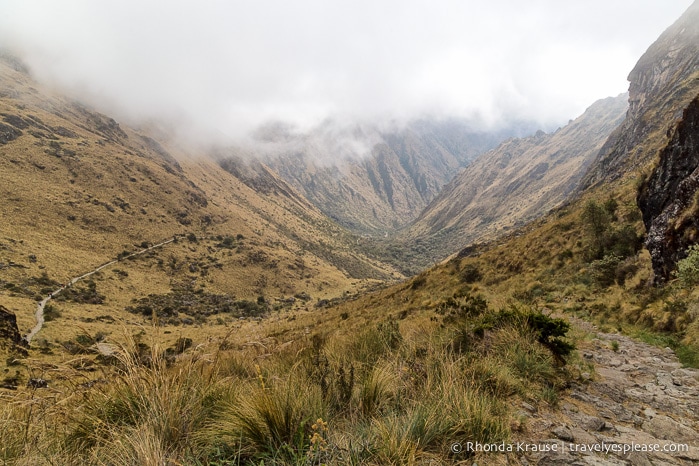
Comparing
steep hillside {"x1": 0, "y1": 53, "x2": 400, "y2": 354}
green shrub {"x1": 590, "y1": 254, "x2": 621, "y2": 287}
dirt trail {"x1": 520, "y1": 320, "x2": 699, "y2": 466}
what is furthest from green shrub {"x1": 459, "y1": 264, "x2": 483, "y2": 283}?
steep hillside {"x1": 0, "y1": 53, "x2": 400, "y2": 354}

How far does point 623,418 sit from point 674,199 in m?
12.1

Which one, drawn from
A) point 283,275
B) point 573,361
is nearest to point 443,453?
point 573,361

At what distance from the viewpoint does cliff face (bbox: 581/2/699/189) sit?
6712 centimetres

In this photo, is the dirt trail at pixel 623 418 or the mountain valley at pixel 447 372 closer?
the mountain valley at pixel 447 372

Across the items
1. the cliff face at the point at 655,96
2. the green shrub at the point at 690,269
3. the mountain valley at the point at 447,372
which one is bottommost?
the mountain valley at the point at 447,372

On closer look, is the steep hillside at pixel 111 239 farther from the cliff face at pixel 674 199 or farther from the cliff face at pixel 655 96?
the cliff face at pixel 655 96

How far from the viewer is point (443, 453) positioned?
273 cm

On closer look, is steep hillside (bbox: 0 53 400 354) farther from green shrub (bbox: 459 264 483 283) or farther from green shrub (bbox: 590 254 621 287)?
green shrub (bbox: 590 254 621 287)

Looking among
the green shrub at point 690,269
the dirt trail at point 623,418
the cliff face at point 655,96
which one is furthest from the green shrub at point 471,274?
the cliff face at point 655,96

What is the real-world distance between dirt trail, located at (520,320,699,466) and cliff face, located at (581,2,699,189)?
6266 cm

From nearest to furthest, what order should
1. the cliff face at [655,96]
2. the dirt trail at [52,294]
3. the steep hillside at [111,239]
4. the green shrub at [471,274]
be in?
1. the green shrub at [471,274]
2. the dirt trail at [52,294]
3. the steep hillside at [111,239]
4. the cliff face at [655,96]

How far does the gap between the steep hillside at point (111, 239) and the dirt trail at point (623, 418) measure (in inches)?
1802

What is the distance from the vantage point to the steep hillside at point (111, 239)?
5809 cm

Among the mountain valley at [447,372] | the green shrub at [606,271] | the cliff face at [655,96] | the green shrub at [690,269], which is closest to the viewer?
the mountain valley at [447,372]
